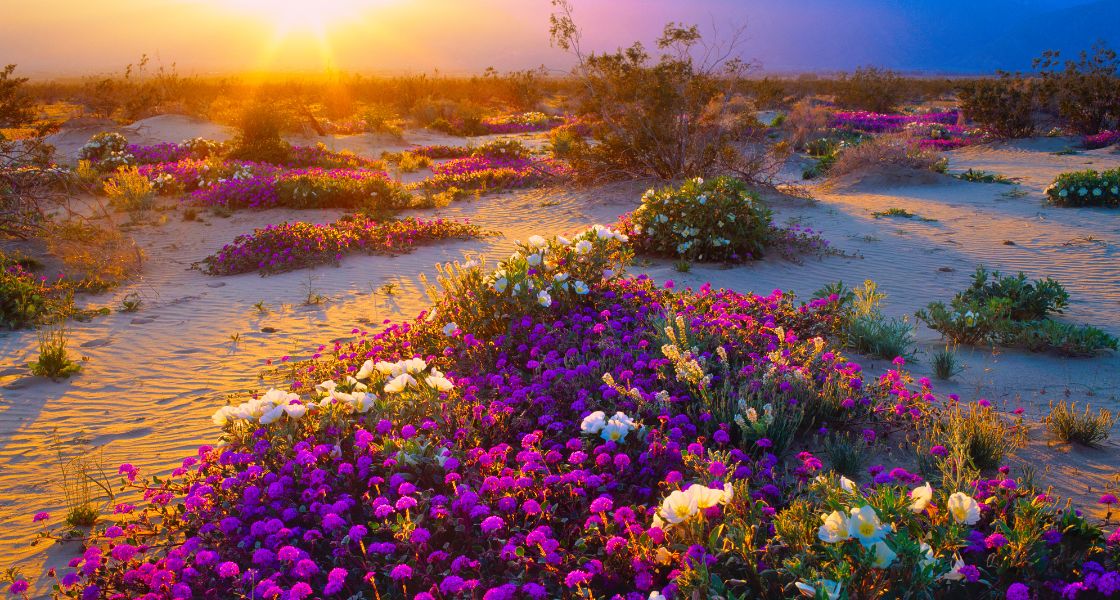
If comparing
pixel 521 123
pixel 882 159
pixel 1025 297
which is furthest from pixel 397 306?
pixel 521 123

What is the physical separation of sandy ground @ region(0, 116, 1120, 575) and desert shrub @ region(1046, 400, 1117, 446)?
0.09 metres

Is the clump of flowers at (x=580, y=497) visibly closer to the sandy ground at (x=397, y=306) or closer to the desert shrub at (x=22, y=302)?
the sandy ground at (x=397, y=306)

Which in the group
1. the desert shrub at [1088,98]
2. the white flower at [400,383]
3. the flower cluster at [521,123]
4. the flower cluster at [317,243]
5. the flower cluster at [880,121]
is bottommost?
the flower cluster at [317,243]

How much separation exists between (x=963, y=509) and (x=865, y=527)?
17.4 inches

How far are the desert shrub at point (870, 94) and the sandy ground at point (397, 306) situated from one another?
21.2m

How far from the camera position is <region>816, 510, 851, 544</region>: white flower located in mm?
2266

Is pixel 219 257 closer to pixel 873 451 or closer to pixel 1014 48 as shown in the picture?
pixel 873 451

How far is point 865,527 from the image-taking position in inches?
88.1

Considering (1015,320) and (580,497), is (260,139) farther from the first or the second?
(580,497)

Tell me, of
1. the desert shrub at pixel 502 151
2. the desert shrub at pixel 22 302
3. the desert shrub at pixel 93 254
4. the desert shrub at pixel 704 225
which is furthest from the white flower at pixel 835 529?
the desert shrub at pixel 502 151

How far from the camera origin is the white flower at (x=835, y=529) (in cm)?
227

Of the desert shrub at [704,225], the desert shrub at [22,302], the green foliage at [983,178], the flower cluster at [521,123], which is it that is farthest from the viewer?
the flower cluster at [521,123]

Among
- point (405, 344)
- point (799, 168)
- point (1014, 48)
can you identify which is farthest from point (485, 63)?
point (405, 344)

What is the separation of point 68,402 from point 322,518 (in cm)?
322
